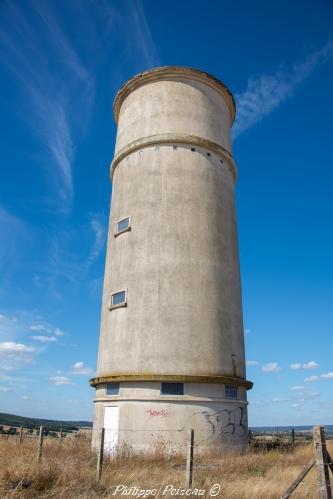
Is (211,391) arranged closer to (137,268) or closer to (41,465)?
(137,268)

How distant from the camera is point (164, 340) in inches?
670

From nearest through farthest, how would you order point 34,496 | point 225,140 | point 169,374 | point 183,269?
point 34,496 < point 169,374 < point 183,269 < point 225,140

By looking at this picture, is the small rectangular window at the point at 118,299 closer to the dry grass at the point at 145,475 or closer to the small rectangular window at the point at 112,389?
the small rectangular window at the point at 112,389

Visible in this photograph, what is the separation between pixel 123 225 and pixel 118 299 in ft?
12.1

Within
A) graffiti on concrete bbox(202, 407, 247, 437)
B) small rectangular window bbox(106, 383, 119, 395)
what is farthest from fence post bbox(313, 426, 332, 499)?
small rectangular window bbox(106, 383, 119, 395)

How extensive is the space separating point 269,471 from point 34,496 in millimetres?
7344

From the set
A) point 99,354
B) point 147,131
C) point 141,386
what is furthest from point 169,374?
point 147,131

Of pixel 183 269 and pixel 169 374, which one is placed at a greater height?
pixel 183 269

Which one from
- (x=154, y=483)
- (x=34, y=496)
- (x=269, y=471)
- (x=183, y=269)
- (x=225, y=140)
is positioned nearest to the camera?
(x=34, y=496)

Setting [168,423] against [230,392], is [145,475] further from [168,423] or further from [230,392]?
[230,392]

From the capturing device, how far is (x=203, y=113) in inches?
862

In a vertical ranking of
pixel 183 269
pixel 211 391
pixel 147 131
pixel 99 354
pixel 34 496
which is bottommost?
pixel 34 496

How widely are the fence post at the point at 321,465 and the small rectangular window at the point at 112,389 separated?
10150 millimetres

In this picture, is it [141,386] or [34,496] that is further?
[141,386]
